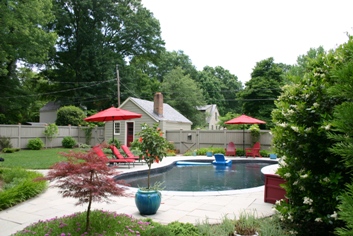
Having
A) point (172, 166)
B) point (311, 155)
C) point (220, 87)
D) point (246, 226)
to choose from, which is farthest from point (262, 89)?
point (246, 226)

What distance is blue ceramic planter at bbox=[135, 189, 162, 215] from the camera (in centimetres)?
491

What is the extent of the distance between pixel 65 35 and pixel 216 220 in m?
33.1

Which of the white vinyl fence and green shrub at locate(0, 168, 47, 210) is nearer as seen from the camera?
green shrub at locate(0, 168, 47, 210)

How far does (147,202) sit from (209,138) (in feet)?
46.4

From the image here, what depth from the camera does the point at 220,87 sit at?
154ft

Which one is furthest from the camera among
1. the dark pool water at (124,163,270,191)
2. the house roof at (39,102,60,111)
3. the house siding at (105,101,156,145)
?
the house roof at (39,102,60,111)

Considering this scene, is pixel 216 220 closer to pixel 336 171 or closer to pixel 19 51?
pixel 336 171

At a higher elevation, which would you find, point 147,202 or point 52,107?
point 52,107

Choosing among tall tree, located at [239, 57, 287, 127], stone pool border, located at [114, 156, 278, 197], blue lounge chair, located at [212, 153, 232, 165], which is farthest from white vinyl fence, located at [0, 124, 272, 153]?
tall tree, located at [239, 57, 287, 127]

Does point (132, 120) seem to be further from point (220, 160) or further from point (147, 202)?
point (147, 202)

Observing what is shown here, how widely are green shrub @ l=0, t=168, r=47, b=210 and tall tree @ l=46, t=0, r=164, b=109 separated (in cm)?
2244

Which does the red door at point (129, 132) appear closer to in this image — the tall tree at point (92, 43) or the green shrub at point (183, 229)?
the tall tree at point (92, 43)

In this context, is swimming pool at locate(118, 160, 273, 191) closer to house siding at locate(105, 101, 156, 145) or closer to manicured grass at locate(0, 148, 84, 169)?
manicured grass at locate(0, 148, 84, 169)

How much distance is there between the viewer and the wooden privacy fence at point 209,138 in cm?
1777
